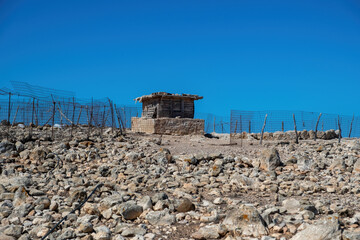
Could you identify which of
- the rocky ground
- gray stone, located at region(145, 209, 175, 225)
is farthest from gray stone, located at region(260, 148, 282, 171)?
gray stone, located at region(145, 209, 175, 225)

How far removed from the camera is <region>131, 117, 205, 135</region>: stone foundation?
1794cm

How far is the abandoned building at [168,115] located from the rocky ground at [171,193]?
6.51 m

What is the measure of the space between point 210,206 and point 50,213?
107 inches

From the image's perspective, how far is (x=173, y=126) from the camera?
18.3 metres

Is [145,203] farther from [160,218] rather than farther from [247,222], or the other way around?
[247,222]

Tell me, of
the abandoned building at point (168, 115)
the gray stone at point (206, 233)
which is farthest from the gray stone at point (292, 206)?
the abandoned building at point (168, 115)

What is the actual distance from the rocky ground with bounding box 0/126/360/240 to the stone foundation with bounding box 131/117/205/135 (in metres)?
6.37

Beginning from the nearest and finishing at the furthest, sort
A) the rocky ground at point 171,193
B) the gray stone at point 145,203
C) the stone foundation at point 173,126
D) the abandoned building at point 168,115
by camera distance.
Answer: the rocky ground at point 171,193, the gray stone at point 145,203, the stone foundation at point 173,126, the abandoned building at point 168,115

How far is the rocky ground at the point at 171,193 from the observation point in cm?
452

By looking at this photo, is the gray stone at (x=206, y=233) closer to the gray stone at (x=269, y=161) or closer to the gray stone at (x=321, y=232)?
the gray stone at (x=321, y=232)

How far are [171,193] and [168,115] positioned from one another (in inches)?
525

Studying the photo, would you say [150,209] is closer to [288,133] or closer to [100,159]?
[100,159]

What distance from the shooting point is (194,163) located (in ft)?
30.0

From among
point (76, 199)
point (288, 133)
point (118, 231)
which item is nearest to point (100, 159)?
point (76, 199)
